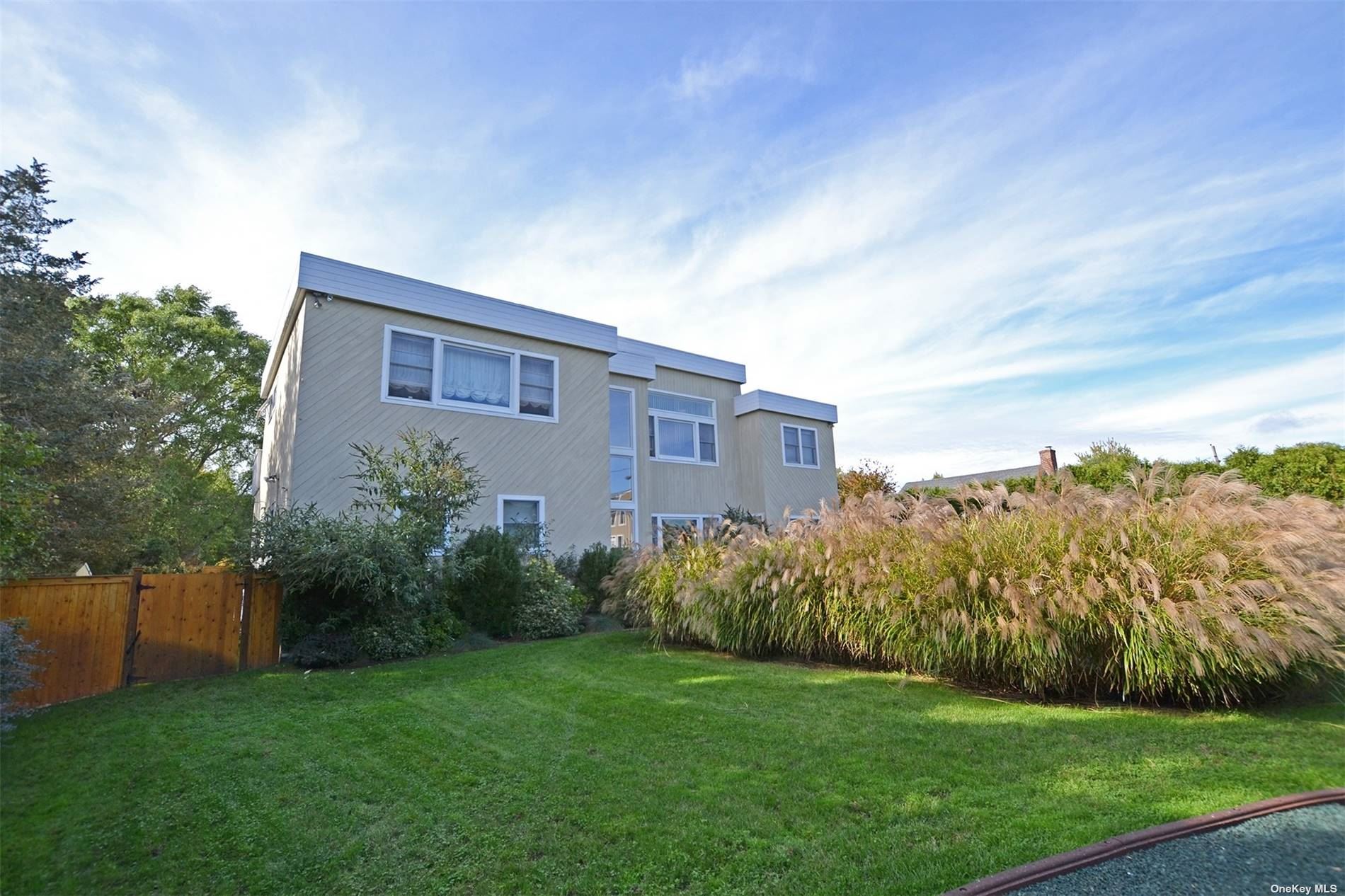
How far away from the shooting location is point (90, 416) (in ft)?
31.6

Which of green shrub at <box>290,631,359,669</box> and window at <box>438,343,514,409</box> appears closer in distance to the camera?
green shrub at <box>290,631,359,669</box>

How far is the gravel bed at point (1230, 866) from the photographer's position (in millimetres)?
2381

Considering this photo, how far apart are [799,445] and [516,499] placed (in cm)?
976

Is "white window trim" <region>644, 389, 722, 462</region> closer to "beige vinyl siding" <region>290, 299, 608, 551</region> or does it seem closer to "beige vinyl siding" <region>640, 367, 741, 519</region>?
"beige vinyl siding" <region>640, 367, 741, 519</region>

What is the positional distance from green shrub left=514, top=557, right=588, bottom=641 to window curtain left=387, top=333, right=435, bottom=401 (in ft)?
12.7

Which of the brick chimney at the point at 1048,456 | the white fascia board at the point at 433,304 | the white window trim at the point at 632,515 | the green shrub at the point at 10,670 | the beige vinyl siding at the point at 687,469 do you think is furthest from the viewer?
the brick chimney at the point at 1048,456

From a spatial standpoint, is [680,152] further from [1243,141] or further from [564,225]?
[1243,141]

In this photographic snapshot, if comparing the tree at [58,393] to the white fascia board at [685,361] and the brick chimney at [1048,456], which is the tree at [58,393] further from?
the brick chimney at [1048,456]

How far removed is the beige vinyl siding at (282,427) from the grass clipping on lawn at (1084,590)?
828cm

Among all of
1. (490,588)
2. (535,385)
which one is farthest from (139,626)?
(535,385)

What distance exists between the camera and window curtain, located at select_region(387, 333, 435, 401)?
11164 millimetres

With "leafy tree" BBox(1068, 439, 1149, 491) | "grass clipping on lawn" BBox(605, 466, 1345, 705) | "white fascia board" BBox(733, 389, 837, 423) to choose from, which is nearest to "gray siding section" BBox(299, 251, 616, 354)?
"white fascia board" BBox(733, 389, 837, 423)

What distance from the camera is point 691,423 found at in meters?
17.1

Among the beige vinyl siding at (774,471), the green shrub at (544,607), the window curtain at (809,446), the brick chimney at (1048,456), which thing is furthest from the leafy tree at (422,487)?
the brick chimney at (1048,456)
